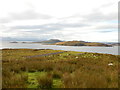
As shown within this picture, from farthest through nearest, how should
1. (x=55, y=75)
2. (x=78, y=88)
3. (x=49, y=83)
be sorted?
(x=55, y=75)
(x=49, y=83)
(x=78, y=88)

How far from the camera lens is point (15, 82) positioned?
5297 millimetres

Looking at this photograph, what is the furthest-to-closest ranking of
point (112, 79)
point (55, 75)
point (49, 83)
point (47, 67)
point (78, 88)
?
point (47, 67) < point (55, 75) < point (112, 79) < point (49, 83) < point (78, 88)

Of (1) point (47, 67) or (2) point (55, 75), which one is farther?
(1) point (47, 67)

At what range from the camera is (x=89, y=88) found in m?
4.52

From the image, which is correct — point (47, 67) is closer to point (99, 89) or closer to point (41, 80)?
point (41, 80)

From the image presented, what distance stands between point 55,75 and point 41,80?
1791 mm

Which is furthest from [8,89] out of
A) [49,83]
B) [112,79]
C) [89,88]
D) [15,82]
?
[112,79]

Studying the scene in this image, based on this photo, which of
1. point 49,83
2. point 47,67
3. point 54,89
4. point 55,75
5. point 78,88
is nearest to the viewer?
point 78,88

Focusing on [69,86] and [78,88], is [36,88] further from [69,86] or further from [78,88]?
[78,88]

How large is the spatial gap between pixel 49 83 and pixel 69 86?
3.55 ft

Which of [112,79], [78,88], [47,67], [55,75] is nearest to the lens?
[78,88]

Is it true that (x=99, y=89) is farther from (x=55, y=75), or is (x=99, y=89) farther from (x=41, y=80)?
(x=55, y=75)

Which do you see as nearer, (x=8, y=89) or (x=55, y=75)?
(x=8, y=89)

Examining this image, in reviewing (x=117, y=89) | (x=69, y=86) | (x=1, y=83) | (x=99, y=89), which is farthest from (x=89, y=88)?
(x=1, y=83)
